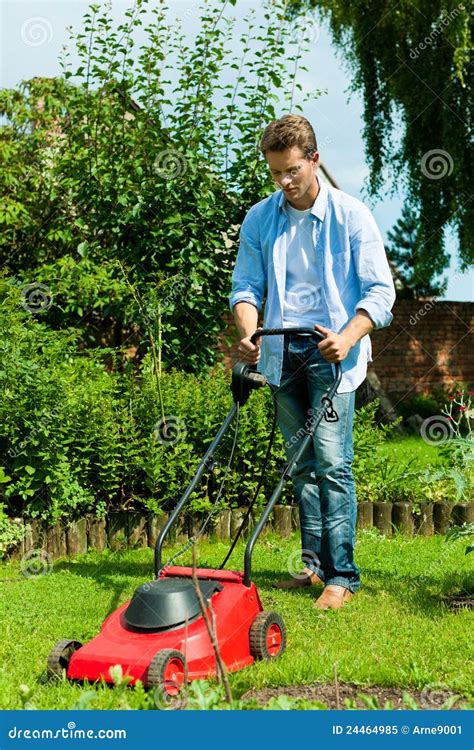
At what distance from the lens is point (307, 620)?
371 cm

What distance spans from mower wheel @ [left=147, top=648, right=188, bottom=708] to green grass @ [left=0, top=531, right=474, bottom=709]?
0.08 m

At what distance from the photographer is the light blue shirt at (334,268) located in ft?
12.6

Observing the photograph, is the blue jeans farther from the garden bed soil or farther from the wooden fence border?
the wooden fence border

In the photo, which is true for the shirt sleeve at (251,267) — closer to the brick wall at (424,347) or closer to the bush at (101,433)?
the bush at (101,433)

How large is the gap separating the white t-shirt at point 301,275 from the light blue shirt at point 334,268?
26mm

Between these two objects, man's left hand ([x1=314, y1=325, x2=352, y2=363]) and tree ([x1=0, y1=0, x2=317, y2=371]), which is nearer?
man's left hand ([x1=314, y1=325, x2=352, y2=363])

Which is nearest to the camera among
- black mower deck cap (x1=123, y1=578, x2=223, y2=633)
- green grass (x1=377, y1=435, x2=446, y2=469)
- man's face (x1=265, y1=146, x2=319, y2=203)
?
black mower deck cap (x1=123, y1=578, x2=223, y2=633)

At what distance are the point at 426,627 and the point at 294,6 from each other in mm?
9902

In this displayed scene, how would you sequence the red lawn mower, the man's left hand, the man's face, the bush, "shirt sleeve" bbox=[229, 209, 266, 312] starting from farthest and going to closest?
the bush → "shirt sleeve" bbox=[229, 209, 266, 312] → the man's face → the man's left hand → the red lawn mower

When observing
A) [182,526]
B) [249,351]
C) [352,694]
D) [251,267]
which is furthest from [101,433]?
[352,694]

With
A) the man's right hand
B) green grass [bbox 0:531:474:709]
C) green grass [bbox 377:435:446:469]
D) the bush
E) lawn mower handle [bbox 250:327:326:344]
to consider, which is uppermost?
lawn mower handle [bbox 250:327:326:344]

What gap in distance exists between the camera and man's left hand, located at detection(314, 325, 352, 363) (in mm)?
3516

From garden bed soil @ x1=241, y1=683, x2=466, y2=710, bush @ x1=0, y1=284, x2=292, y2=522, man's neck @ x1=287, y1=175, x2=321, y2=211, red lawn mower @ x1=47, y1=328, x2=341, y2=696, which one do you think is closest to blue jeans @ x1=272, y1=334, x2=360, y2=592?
man's neck @ x1=287, y1=175, x2=321, y2=211

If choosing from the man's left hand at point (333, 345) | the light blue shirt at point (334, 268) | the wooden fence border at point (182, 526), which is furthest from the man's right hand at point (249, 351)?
the wooden fence border at point (182, 526)
